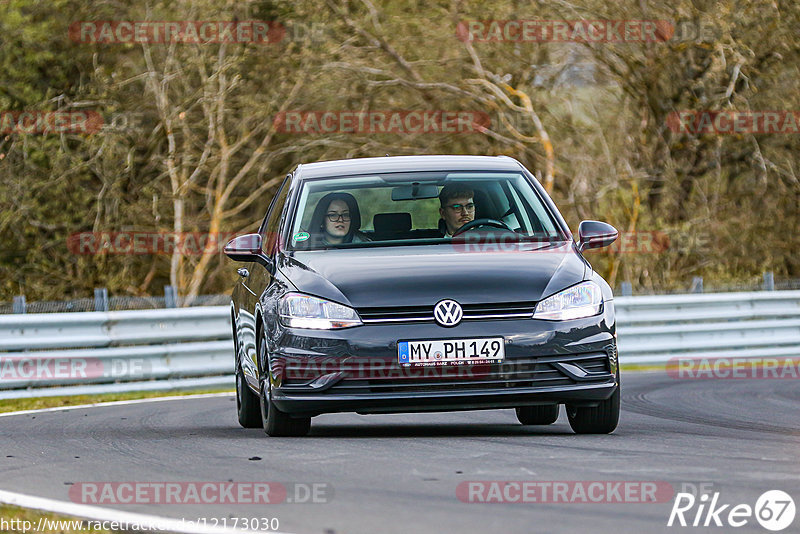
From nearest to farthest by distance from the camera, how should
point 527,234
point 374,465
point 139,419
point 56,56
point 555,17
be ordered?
point 374,465 → point 527,234 → point 139,419 → point 555,17 → point 56,56

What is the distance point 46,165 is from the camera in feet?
Result: 85.0

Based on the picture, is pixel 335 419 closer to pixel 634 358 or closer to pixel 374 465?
pixel 374 465

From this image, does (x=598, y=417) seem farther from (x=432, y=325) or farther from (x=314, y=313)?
(x=314, y=313)

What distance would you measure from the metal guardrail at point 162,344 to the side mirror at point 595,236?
677cm

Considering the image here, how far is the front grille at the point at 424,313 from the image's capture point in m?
7.78

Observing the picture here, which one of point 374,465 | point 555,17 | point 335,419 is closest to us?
point 374,465

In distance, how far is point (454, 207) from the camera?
9117 mm

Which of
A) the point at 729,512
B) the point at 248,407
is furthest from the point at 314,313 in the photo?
the point at 729,512

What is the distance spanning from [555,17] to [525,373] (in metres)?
17.8

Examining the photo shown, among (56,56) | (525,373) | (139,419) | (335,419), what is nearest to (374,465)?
(525,373)

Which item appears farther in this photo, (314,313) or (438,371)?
(314,313)

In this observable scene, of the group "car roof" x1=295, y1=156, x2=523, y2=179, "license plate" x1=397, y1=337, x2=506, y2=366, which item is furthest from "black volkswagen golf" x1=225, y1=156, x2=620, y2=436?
"car roof" x1=295, y1=156, x2=523, y2=179

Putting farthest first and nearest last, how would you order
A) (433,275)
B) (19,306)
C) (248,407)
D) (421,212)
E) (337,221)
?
(19,306) < (248,407) < (421,212) < (337,221) < (433,275)

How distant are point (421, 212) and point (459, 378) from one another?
1.71m
